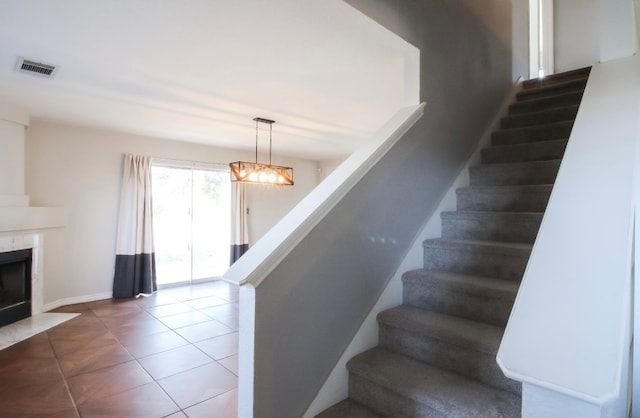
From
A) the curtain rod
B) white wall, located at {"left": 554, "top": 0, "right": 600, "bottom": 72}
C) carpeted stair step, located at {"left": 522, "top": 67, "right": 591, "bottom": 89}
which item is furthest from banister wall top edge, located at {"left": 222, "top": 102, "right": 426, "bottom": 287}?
white wall, located at {"left": 554, "top": 0, "right": 600, "bottom": 72}

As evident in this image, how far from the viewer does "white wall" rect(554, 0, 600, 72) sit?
4688mm

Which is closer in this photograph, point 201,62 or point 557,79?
point 201,62

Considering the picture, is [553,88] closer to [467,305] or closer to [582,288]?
[467,305]

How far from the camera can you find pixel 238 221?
20.2 ft

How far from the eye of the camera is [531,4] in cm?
491

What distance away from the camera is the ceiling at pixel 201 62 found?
6.21ft

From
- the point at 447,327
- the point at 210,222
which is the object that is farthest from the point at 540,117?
the point at 210,222

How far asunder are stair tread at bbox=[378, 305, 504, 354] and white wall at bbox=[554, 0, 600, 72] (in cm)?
513

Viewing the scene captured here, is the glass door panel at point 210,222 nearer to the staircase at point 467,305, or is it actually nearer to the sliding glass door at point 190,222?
the sliding glass door at point 190,222

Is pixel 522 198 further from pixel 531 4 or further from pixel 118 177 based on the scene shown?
pixel 118 177

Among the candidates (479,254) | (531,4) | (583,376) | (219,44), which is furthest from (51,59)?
(531,4)

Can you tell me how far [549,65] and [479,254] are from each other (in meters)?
4.63

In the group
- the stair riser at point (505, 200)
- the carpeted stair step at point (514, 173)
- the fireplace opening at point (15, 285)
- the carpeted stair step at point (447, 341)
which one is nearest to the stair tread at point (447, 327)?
the carpeted stair step at point (447, 341)

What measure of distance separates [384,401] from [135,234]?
4.66 metres
